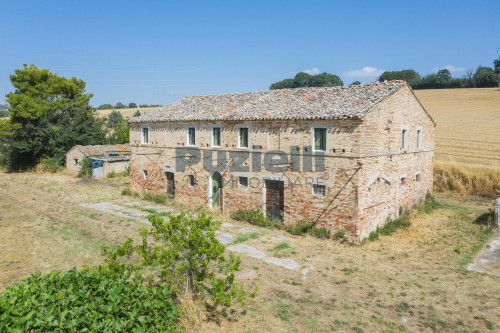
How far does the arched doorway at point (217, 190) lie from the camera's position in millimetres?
19078

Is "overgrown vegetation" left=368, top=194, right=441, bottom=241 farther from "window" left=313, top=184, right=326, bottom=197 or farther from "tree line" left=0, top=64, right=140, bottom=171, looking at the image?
"tree line" left=0, top=64, right=140, bottom=171

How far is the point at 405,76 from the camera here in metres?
67.7

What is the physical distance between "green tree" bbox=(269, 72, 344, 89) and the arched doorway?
40596mm

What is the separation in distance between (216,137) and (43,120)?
22.5 m

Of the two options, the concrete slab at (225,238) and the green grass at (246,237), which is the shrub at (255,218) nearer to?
the green grass at (246,237)

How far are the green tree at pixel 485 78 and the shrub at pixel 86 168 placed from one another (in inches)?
2283

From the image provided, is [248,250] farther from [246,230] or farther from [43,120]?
[43,120]

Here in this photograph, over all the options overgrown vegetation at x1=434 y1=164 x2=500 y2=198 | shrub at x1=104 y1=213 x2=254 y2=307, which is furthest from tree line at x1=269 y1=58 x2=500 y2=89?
shrub at x1=104 y1=213 x2=254 y2=307

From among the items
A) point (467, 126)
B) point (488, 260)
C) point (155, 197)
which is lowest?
point (488, 260)

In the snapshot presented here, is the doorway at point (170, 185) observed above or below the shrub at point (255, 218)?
above

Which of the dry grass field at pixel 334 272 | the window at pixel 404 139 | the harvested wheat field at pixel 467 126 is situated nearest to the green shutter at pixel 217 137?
the dry grass field at pixel 334 272

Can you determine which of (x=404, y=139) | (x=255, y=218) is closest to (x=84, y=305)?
(x=255, y=218)

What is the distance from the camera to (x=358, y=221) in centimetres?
1403

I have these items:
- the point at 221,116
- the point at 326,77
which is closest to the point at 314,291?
the point at 221,116
